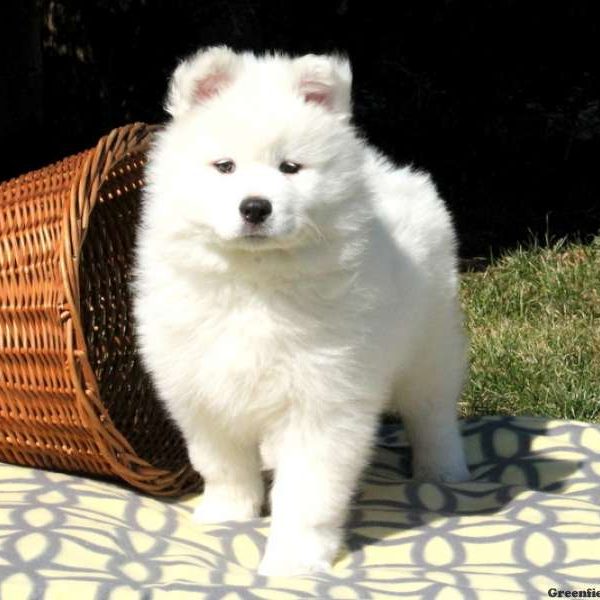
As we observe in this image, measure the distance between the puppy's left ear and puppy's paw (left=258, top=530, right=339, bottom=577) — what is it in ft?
3.72

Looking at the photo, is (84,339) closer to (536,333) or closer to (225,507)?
(225,507)

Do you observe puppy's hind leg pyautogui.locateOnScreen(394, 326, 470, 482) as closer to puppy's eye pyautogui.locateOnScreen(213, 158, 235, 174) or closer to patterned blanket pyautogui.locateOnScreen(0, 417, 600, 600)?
patterned blanket pyautogui.locateOnScreen(0, 417, 600, 600)

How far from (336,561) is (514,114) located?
609cm

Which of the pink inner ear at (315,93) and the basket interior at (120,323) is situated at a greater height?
the pink inner ear at (315,93)

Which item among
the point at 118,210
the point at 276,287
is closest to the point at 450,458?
the point at 276,287

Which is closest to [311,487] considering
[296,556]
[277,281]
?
[296,556]

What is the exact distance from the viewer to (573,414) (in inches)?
180

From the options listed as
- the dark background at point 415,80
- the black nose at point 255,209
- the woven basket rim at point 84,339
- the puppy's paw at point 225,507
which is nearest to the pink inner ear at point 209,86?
the black nose at point 255,209

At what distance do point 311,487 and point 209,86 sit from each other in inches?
42.8

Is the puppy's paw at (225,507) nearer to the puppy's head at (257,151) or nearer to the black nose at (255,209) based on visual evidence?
the puppy's head at (257,151)

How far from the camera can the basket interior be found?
4062 mm

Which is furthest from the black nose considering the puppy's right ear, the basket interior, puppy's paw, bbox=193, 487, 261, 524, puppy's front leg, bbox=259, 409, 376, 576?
the basket interior

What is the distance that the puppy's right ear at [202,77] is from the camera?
3.16m

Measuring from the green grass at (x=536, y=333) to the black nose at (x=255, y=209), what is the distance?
6.61 ft
